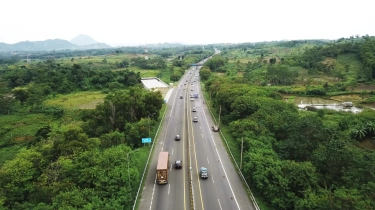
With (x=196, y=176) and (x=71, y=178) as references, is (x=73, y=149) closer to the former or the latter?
(x=71, y=178)

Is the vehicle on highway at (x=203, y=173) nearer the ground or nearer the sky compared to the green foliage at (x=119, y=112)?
nearer the ground

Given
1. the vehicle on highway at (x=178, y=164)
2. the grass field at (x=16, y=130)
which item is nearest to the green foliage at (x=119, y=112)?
the grass field at (x=16, y=130)

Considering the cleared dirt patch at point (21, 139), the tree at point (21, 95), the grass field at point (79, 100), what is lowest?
the cleared dirt patch at point (21, 139)

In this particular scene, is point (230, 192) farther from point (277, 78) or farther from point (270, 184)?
point (277, 78)

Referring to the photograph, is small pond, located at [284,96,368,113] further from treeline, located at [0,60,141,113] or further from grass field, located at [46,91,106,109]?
treeline, located at [0,60,141,113]

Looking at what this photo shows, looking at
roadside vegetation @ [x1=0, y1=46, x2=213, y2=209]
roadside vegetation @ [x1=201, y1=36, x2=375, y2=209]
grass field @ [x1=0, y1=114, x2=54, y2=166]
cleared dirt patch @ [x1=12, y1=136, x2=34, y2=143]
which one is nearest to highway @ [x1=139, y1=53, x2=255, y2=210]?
roadside vegetation @ [x1=201, y1=36, x2=375, y2=209]

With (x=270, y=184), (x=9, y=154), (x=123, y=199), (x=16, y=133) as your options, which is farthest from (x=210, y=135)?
(x=16, y=133)

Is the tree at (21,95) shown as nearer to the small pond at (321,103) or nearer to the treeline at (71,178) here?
the treeline at (71,178)
